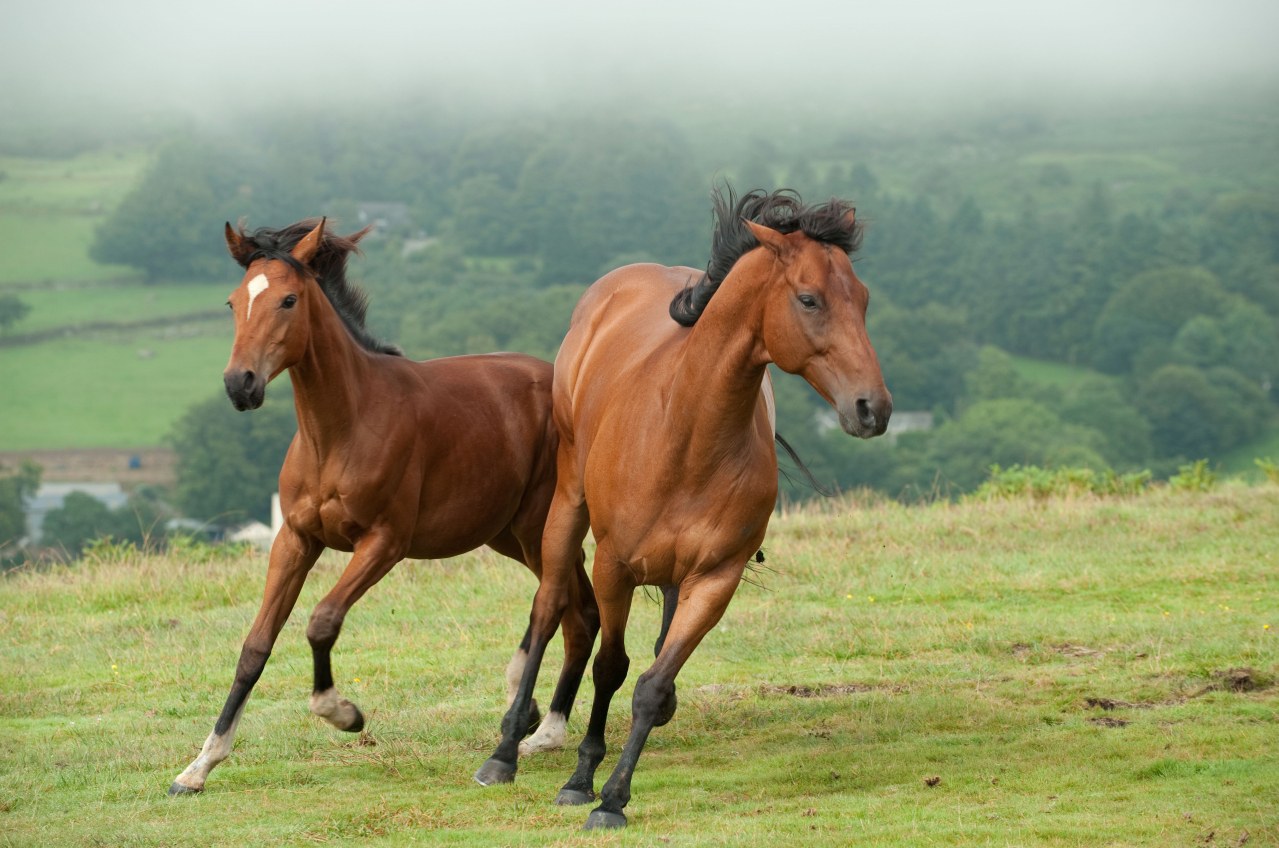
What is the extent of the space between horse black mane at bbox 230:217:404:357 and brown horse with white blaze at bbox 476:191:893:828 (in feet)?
4.78

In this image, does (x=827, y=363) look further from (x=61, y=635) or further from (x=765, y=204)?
(x=61, y=635)

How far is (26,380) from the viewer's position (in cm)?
7950

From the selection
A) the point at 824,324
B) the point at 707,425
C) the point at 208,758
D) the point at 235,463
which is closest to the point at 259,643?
the point at 208,758

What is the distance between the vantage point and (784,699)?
332 inches

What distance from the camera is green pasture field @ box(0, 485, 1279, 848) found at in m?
6.21

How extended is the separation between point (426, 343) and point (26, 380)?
21.6 m

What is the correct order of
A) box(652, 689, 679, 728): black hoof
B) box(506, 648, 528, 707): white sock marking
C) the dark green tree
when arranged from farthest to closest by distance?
the dark green tree → box(506, 648, 528, 707): white sock marking → box(652, 689, 679, 728): black hoof

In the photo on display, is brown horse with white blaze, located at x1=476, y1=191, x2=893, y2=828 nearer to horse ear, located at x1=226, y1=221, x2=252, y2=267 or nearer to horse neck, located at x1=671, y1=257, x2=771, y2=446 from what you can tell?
horse neck, located at x1=671, y1=257, x2=771, y2=446

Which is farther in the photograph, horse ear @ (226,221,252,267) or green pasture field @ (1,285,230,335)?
green pasture field @ (1,285,230,335)

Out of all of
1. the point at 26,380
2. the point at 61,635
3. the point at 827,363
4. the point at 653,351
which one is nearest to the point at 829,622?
the point at 653,351

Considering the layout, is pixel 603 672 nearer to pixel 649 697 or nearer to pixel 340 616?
pixel 649 697

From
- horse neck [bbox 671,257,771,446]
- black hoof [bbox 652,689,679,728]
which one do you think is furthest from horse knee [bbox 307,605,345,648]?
horse neck [bbox 671,257,771,446]

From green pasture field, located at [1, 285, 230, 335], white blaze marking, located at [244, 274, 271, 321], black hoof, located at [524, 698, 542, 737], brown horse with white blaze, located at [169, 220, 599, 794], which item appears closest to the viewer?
white blaze marking, located at [244, 274, 271, 321]

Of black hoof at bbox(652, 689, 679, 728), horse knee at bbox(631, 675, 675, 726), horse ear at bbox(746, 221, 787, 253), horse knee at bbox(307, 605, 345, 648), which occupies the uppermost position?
horse ear at bbox(746, 221, 787, 253)
